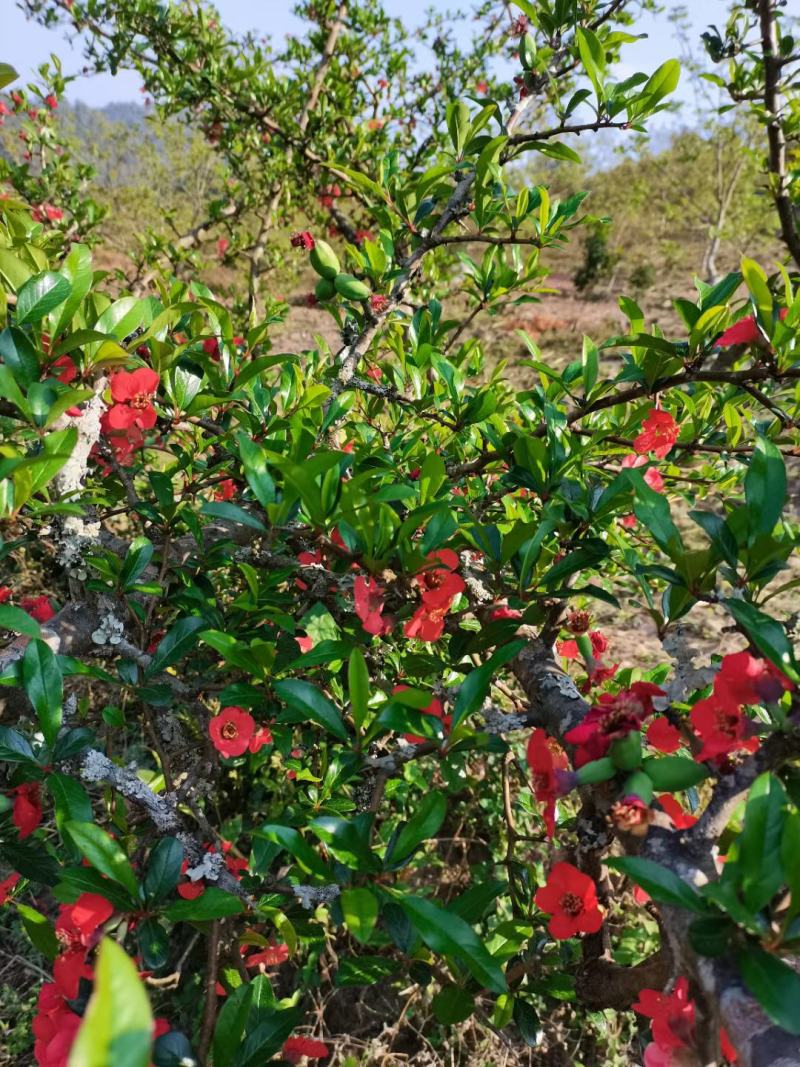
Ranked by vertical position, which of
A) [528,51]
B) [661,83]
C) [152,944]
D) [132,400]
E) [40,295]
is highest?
[528,51]

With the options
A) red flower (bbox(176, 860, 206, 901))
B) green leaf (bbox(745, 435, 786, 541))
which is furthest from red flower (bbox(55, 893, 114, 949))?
green leaf (bbox(745, 435, 786, 541))

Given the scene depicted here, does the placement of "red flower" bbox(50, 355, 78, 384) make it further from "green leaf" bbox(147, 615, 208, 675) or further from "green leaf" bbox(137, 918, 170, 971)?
"green leaf" bbox(137, 918, 170, 971)

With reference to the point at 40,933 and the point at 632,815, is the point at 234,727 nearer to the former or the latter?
the point at 40,933

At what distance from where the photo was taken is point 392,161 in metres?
1.30

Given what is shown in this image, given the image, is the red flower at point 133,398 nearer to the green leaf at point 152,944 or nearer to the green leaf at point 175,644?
the green leaf at point 175,644

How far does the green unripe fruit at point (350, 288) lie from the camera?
3.44 ft

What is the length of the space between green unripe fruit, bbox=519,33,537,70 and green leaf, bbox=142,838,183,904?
57.8 inches

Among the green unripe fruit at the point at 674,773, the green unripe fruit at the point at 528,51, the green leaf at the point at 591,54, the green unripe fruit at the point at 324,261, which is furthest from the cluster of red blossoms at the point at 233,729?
the green unripe fruit at the point at 528,51

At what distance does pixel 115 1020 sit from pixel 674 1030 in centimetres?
49

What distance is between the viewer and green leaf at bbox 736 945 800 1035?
1.26 feet

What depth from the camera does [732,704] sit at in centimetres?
57

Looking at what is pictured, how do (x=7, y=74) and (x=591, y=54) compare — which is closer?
(x=7, y=74)

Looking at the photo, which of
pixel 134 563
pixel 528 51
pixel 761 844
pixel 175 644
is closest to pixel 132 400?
pixel 134 563

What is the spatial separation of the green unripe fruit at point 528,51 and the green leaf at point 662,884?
4.49 feet
